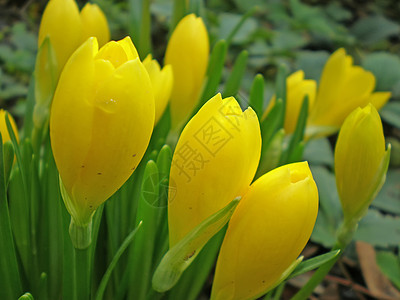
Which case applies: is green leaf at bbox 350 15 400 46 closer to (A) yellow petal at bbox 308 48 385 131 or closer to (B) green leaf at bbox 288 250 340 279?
(A) yellow petal at bbox 308 48 385 131

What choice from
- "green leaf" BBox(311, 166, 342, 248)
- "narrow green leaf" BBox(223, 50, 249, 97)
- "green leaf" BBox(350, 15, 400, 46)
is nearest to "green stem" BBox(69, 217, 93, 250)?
"narrow green leaf" BBox(223, 50, 249, 97)

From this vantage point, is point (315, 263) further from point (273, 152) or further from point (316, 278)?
point (273, 152)

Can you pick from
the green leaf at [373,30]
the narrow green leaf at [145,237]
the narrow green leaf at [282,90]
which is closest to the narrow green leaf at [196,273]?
the narrow green leaf at [145,237]

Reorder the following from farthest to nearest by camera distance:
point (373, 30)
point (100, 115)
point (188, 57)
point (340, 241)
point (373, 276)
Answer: point (373, 30)
point (373, 276)
point (188, 57)
point (340, 241)
point (100, 115)

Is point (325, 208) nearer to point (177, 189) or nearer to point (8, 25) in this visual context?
point (177, 189)

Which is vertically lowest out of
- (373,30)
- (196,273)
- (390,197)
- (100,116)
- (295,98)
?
(390,197)

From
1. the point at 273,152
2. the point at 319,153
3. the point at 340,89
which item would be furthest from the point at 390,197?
the point at 273,152

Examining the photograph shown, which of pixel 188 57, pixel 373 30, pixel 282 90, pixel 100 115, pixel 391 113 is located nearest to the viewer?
pixel 100 115
